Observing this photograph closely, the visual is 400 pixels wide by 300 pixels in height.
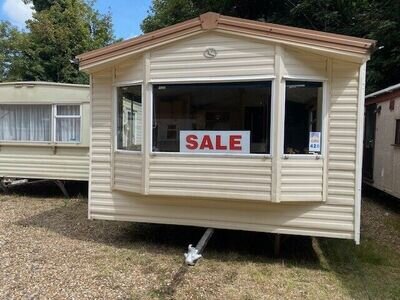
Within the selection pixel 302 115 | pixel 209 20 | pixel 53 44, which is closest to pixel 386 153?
pixel 302 115

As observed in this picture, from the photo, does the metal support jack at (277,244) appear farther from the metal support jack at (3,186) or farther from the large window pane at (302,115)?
the metal support jack at (3,186)

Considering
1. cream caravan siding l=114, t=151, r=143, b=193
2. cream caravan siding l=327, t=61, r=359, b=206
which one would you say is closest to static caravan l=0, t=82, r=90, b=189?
cream caravan siding l=114, t=151, r=143, b=193

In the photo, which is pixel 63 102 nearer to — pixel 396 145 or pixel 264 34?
pixel 264 34

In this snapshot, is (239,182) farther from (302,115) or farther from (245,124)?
(302,115)

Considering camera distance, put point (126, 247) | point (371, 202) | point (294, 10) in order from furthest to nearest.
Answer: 1. point (294, 10)
2. point (371, 202)
3. point (126, 247)

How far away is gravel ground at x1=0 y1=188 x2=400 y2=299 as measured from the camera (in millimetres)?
4277

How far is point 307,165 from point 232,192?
3.26 ft

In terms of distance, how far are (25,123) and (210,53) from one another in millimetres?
6127

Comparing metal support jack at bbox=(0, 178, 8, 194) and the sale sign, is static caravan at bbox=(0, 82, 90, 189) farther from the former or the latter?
the sale sign

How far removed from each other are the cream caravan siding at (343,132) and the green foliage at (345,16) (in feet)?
26.7

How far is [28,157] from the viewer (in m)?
9.48

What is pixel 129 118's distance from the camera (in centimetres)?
580

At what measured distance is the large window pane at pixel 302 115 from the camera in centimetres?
496

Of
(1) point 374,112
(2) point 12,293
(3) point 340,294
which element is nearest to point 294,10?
(1) point 374,112
